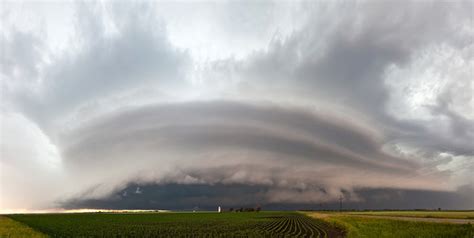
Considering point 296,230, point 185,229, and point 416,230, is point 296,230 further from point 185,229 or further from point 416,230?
point 416,230

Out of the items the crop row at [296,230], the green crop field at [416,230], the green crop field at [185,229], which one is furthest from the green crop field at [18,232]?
the green crop field at [416,230]

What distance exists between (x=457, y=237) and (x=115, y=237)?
44635 mm

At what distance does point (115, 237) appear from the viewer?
55.2 metres

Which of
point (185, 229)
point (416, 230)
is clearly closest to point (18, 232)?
point (185, 229)

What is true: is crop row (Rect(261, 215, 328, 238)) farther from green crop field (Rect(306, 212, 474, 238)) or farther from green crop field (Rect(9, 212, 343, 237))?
green crop field (Rect(306, 212, 474, 238))

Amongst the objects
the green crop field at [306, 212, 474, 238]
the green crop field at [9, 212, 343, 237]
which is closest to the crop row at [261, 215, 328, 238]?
the green crop field at [9, 212, 343, 237]

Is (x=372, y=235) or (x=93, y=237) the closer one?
(x=372, y=235)

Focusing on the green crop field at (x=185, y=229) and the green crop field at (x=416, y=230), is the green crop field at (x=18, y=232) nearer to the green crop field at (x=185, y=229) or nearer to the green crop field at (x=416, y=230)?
the green crop field at (x=185, y=229)

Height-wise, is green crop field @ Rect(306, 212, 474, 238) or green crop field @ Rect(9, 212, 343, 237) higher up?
green crop field @ Rect(306, 212, 474, 238)

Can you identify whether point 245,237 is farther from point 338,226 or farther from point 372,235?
point 338,226

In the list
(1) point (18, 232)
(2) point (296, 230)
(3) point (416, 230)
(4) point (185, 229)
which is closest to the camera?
(3) point (416, 230)

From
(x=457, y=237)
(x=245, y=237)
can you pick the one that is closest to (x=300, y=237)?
(x=245, y=237)

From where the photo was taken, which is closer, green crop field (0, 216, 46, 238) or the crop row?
green crop field (0, 216, 46, 238)

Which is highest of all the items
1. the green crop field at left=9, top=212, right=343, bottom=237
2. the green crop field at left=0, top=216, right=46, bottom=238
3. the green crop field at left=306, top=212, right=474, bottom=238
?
the green crop field at left=306, top=212, right=474, bottom=238
